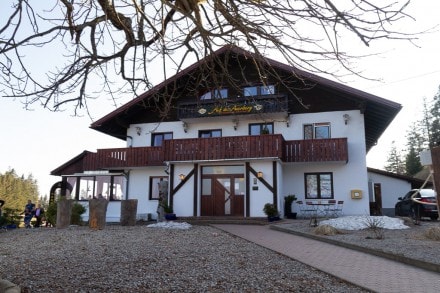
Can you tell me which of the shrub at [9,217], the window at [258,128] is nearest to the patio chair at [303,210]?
the window at [258,128]

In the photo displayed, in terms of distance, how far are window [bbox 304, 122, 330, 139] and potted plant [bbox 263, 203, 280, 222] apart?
4.52m

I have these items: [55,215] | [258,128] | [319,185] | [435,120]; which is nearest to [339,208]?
[319,185]

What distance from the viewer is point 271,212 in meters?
17.8

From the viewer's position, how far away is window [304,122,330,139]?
20.3m

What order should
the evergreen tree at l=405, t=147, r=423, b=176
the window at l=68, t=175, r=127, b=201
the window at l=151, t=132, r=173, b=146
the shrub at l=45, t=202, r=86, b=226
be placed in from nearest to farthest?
1. the shrub at l=45, t=202, r=86, b=226
2. the window at l=151, t=132, r=173, b=146
3. the window at l=68, t=175, r=127, b=201
4. the evergreen tree at l=405, t=147, r=423, b=176

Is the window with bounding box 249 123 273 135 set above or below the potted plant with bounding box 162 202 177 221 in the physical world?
above

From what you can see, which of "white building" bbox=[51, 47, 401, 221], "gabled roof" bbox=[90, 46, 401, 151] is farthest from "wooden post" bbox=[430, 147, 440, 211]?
"white building" bbox=[51, 47, 401, 221]

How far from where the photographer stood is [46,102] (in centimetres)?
581

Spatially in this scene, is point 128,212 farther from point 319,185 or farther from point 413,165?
point 413,165

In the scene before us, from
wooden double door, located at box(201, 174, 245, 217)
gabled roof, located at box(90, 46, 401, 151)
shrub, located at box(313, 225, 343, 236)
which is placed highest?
gabled roof, located at box(90, 46, 401, 151)

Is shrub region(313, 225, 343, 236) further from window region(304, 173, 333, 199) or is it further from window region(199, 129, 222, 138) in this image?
window region(199, 129, 222, 138)

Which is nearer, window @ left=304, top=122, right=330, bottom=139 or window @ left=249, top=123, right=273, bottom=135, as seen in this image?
window @ left=304, top=122, right=330, bottom=139

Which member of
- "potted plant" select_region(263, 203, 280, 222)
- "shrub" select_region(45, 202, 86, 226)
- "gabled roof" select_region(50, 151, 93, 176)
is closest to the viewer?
"shrub" select_region(45, 202, 86, 226)

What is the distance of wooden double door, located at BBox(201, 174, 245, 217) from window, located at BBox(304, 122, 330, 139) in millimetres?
4064
